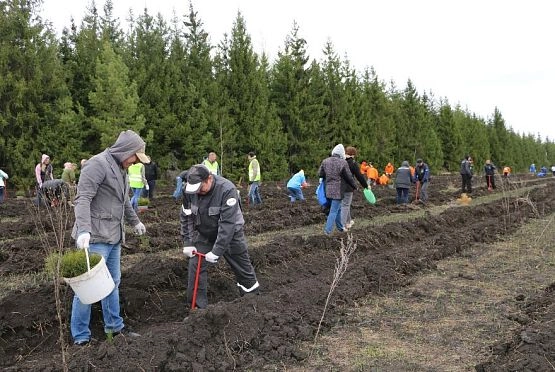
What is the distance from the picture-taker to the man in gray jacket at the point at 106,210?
14.3 ft

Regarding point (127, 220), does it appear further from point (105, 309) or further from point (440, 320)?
point (440, 320)

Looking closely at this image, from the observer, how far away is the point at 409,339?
4.75 m

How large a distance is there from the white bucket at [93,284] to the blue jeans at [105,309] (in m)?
0.32

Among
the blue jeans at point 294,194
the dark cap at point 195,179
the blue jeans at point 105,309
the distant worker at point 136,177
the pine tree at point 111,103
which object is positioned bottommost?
the blue jeans at point 105,309

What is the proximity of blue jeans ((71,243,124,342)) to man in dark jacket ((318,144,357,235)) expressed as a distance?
5.50m

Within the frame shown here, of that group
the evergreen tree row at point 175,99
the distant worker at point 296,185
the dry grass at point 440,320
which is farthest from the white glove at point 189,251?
the evergreen tree row at point 175,99

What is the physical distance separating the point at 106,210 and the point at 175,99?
68.5 ft

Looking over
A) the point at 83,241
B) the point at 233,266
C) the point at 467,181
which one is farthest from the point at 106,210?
the point at 467,181

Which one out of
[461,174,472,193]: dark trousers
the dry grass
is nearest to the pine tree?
[461,174,472,193]: dark trousers

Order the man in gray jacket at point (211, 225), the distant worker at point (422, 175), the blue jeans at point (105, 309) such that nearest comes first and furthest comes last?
the blue jeans at point (105, 309)
the man in gray jacket at point (211, 225)
the distant worker at point (422, 175)

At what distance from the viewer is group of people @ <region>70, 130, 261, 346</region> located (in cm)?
443

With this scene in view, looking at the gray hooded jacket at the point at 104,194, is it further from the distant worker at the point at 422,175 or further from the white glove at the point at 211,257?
the distant worker at the point at 422,175

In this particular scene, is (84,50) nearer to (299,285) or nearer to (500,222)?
→ (500,222)

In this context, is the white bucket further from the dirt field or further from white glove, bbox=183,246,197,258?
white glove, bbox=183,246,197,258
